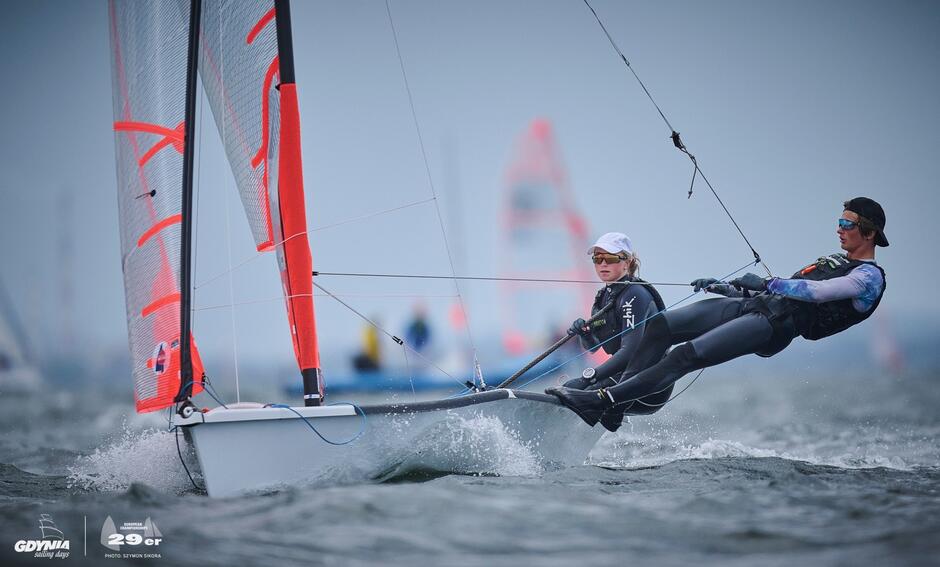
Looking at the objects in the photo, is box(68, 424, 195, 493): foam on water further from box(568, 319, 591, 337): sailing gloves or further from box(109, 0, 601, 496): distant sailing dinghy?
box(568, 319, 591, 337): sailing gloves

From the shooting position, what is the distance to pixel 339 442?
15.5 feet

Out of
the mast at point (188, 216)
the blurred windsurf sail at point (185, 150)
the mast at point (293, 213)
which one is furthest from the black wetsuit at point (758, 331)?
the mast at point (188, 216)

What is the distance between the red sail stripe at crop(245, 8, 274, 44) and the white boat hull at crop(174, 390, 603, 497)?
2.19m

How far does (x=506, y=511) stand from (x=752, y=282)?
2074 millimetres

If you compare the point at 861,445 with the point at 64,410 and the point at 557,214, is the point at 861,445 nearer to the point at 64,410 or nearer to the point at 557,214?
the point at 64,410

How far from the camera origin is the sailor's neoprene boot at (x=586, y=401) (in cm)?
530

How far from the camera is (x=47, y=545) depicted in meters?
3.34

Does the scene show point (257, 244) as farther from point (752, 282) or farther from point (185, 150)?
point (752, 282)

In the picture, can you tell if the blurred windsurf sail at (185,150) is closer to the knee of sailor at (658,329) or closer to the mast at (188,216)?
the mast at (188,216)

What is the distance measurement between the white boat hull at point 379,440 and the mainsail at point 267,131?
41cm

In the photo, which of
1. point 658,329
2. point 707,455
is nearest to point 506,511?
point 658,329

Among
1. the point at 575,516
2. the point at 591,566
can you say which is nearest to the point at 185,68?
the point at 575,516

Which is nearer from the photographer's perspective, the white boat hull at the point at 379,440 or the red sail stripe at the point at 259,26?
the white boat hull at the point at 379,440

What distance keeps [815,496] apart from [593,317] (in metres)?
1.85
